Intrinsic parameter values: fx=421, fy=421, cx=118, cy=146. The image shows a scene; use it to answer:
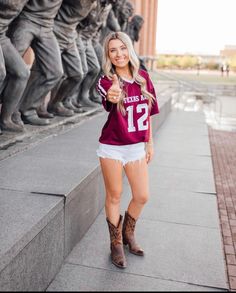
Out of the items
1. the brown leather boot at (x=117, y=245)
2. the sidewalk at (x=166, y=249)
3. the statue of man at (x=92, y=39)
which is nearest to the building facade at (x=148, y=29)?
the statue of man at (x=92, y=39)

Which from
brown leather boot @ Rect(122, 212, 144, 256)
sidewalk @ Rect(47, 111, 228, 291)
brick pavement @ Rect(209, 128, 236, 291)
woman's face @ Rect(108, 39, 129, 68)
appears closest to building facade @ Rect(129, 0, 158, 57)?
brick pavement @ Rect(209, 128, 236, 291)

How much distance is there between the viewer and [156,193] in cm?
526

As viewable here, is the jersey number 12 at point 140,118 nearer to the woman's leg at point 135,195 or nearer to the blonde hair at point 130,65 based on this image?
the blonde hair at point 130,65

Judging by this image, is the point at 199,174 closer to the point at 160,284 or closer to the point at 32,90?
the point at 32,90

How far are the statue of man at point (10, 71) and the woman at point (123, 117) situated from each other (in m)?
2.28

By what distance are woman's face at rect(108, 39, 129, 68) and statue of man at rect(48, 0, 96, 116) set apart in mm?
3964

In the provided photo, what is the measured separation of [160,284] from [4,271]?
4.03ft

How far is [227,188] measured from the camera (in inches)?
245

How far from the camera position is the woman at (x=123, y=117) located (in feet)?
9.33

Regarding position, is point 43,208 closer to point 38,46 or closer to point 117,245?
point 117,245

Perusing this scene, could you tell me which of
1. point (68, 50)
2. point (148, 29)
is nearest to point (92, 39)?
point (68, 50)

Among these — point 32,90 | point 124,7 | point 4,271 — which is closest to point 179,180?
point 32,90

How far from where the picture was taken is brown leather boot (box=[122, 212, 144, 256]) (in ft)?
11.1

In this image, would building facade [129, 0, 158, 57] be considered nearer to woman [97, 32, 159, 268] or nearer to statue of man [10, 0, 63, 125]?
statue of man [10, 0, 63, 125]
